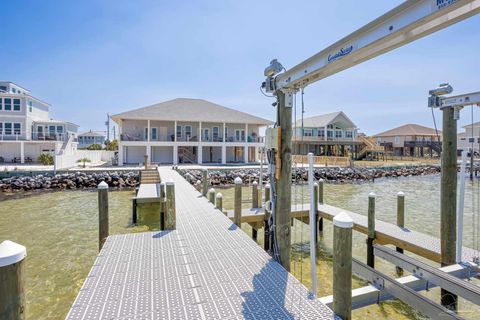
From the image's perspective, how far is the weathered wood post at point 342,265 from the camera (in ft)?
10.0

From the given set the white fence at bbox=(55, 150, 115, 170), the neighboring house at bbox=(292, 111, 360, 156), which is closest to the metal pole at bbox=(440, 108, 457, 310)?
the white fence at bbox=(55, 150, 115, 170)

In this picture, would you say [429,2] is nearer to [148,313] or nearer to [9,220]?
[148,313]

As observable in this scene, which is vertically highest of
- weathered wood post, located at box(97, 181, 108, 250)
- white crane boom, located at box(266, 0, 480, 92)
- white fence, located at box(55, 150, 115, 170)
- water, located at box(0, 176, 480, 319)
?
white crane boom, located at box(266, 0, 480, 92)

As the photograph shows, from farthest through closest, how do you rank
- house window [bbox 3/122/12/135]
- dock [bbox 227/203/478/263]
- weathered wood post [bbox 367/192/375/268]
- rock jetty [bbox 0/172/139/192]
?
1. house window [bbox 3/122/12/135]
2. rock jetty [bbox 0/172/139/192]
3. weathered wood post [bbox 367/192/375/268]
4. dock [bbox 227/203/478/263]

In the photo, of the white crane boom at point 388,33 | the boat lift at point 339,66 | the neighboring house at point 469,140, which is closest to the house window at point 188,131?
the neighboring house at point 469,140

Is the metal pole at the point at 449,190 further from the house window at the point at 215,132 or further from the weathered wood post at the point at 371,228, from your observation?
the house window at the point at 215,132

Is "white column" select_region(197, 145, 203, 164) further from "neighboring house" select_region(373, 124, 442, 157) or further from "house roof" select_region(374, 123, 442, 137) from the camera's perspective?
"house roof" select_region(374, 123, 442, 137)

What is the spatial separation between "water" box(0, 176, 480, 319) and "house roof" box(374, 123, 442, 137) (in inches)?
1598

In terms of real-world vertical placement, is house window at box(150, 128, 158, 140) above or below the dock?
above

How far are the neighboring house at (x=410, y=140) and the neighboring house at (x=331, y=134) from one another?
48.1ft

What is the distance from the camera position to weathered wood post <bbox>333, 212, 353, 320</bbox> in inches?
120

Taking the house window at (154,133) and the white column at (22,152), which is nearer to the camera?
the white column at (22,152)

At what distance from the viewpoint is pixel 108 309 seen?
11.1 ft

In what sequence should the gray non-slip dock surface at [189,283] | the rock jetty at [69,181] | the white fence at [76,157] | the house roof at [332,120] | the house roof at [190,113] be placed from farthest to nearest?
the house roof at [332,120] → the house roof at [190,113] → the white fence at [76,157] → the rock jetty at [69,181] → the gray non-slip dock surface at [189,283]
